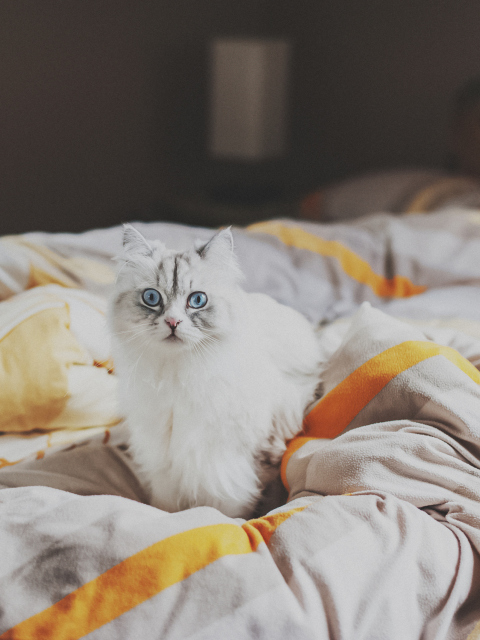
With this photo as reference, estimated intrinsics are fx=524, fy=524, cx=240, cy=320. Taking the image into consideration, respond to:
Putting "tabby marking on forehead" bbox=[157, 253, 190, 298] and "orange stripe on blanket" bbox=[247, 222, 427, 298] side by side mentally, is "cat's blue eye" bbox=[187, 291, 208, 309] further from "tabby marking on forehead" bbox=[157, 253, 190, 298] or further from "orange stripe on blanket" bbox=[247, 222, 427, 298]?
"orange stripe on blanket" bbox=[247, 222, 427, 298]

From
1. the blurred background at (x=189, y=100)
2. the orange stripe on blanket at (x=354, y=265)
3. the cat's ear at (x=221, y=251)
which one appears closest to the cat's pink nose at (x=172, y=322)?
the cat's ear at (x=221, y=251)

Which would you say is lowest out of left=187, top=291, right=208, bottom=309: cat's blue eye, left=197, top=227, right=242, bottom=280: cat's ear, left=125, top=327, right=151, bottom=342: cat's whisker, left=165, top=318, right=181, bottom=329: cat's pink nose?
left=125, top=327, right=151, bottom=342: cat's whisker

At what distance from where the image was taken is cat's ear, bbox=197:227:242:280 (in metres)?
0.82

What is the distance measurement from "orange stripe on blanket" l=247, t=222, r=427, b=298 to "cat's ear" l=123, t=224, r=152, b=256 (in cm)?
73

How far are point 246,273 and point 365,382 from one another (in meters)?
0.54

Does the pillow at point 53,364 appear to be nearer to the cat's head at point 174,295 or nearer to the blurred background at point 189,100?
the cat's head at point 174,295

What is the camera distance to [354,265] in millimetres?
1478

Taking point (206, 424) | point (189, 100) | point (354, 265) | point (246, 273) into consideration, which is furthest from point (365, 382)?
point (189, 100)

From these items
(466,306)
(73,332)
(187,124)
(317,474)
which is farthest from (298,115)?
(317,474)

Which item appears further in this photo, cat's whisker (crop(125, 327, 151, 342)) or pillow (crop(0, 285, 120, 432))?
pillow (crop(0, 285, 120, 432))

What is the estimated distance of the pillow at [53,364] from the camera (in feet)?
3.08

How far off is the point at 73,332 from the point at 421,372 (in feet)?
2.09

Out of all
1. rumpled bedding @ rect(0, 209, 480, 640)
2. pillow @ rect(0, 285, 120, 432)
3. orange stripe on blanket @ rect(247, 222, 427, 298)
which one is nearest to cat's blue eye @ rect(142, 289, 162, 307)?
pillow @ rect(0, 285, 120, 432)

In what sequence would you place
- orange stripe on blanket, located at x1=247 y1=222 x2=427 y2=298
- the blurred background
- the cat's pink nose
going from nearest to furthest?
the cat's pink nose
orange stripe on blanket, located at x1=247 y1=222 x2=427 y2=298
the blurred background
